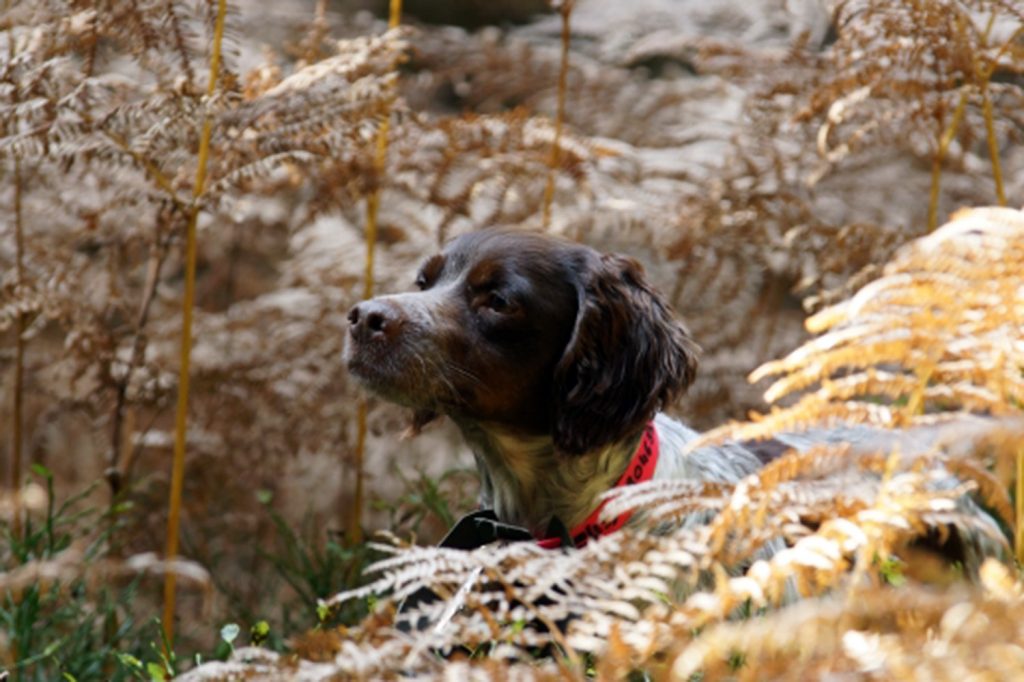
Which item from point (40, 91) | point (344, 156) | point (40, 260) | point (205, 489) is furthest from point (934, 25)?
point (205, 489)

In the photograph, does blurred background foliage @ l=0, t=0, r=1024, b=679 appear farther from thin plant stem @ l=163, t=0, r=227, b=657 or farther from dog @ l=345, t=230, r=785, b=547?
dog @ l=345, t=230, r=785, b=547

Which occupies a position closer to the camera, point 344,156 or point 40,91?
point 40,91

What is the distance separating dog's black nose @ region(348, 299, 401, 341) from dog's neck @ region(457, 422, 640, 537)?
1.30 feet

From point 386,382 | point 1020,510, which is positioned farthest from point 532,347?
point 1020,510

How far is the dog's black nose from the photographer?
9.91ft

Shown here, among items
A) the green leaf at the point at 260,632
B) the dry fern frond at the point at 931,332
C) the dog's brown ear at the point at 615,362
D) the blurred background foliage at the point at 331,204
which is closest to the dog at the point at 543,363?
the dog's brown ear at the point at 615,362

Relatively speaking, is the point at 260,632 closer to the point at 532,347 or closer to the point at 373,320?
the point at 373,320

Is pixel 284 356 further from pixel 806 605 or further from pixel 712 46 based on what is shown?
pixel 806 605

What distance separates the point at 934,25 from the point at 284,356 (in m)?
2.85

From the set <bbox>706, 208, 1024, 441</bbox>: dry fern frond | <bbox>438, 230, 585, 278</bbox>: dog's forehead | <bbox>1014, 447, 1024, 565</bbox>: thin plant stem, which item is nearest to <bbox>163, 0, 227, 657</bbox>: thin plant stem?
<bbox>438, 230, 585, 278</bbox>: dog's forehead

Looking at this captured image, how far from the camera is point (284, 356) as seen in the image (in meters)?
4.91

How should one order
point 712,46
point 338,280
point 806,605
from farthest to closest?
point 338,280
point 712,46
point 806,605

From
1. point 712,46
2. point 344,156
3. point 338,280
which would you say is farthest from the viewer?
point 338,280

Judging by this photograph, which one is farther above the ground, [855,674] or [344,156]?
[344,156]
